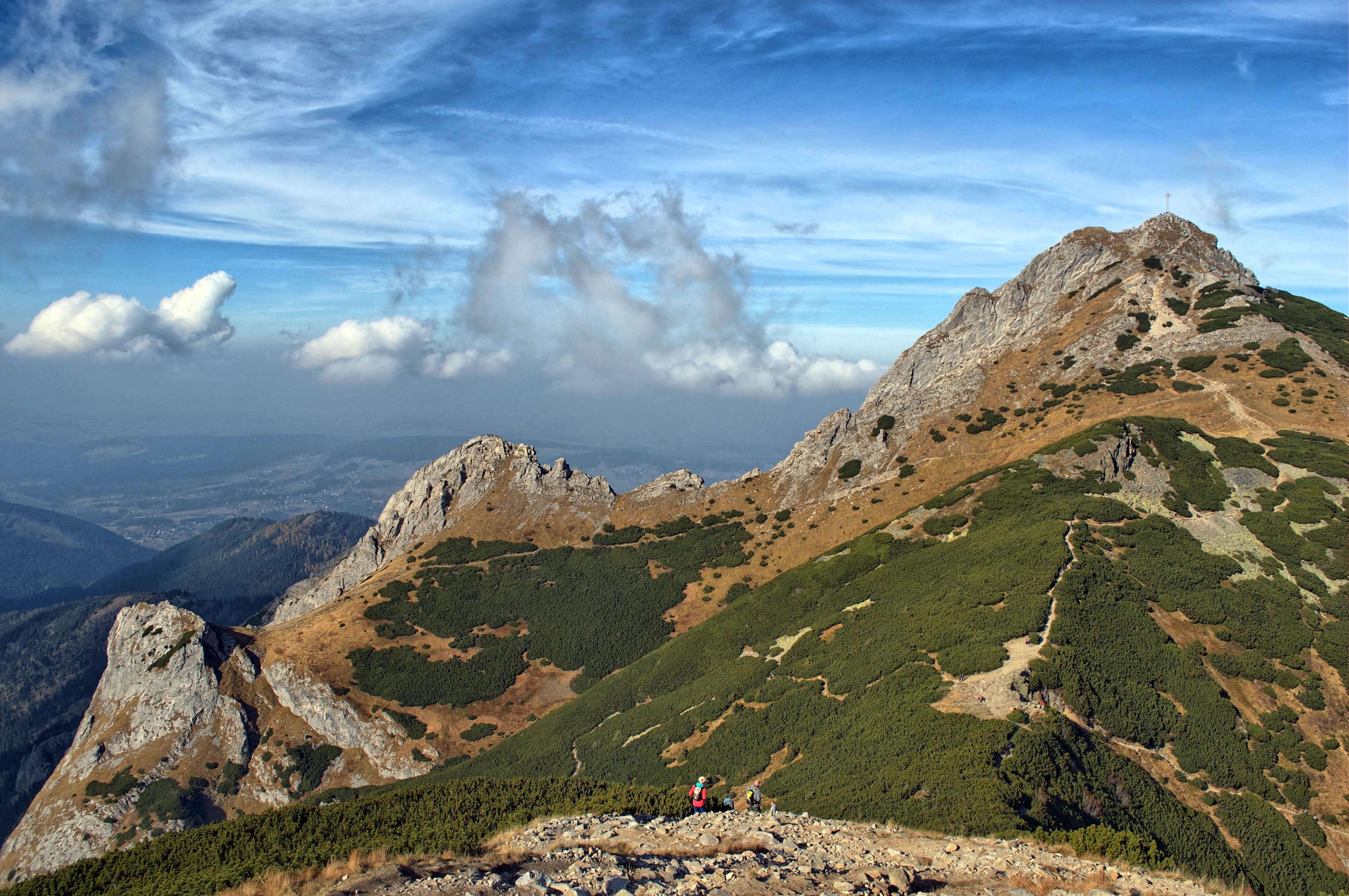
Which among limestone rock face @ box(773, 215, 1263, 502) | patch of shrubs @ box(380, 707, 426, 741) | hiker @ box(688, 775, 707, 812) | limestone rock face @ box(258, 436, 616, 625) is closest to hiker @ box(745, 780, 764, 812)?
hiker @ box(688, 775, 707, 812)

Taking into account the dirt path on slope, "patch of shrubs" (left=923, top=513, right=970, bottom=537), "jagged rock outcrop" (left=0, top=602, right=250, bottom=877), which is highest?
"patch of shrubs" (left=923, top=513, right=970, bottom=537)

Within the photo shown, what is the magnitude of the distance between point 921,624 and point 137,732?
98.5 metres

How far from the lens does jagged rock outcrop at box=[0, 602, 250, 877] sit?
75.8m

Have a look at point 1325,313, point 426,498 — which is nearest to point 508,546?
point 426,498

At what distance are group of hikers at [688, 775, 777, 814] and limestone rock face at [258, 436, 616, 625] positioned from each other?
8957 centimetres

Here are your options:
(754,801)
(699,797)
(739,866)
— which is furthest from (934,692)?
(739,866)

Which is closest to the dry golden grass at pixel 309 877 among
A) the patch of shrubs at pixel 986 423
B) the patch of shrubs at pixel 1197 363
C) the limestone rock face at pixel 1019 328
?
the limestone rock face at pixel 1019 328

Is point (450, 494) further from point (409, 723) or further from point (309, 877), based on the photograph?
point (309, 877)

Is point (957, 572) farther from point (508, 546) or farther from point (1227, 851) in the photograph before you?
point (508, 546)

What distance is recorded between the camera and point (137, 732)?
85.3m

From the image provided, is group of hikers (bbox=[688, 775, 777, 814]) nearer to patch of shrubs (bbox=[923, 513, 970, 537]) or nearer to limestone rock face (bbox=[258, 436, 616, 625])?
patch of shrubs (bbox=[923, 513, 970, 537])

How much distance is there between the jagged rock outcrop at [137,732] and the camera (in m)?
75.8

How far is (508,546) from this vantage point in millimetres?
112625

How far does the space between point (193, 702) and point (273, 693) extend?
9060 mm
